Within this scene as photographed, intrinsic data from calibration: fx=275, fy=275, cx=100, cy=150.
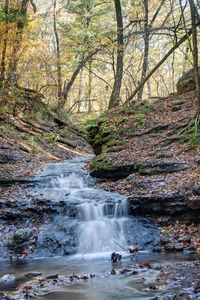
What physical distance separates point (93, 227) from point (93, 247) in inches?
28.7

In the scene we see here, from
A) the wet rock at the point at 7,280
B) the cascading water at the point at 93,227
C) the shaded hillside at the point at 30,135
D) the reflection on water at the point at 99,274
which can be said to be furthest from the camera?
the shaded hillside at the point at 30,135

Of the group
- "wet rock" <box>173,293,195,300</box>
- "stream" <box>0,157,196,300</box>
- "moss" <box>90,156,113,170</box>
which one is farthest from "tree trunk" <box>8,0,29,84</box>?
"wet rock" <box>173,293,195,300</box>

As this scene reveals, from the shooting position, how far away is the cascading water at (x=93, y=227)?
24.9 ft

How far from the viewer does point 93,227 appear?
8.25 metres

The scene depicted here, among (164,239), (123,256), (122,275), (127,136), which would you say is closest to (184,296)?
→ (122,275)

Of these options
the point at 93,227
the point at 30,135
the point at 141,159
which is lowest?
the point at 93,227

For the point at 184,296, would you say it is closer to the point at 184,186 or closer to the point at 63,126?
the point at 184,186

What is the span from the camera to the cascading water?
7602 mm

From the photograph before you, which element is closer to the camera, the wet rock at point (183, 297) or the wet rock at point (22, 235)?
the wet rock at point (183, 297)

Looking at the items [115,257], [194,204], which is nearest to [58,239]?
[115,257]

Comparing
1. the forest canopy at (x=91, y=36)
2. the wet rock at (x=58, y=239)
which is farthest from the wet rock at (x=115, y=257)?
the forest canopy at (x=91, y=36)

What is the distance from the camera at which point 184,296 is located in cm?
364

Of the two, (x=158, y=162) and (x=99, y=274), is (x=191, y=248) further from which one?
(x=158, y=162)

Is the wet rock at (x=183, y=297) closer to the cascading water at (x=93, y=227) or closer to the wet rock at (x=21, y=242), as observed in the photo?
the cascading water at (x=93, y=227)
